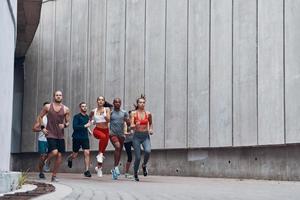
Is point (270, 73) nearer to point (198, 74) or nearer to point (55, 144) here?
point (198, 74)

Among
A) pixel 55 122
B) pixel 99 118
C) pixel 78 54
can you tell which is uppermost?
pixel 78 54

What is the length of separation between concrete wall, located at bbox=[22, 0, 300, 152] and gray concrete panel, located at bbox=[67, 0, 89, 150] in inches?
1.2

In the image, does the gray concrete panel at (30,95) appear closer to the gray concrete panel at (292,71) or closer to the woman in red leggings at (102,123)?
the woman in red leggings at (102,123)

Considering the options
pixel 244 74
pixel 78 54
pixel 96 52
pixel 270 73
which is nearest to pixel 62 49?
pixel 78 54

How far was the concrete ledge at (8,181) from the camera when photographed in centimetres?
905

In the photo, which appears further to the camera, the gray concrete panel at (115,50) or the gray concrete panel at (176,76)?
the gray concrete panel at (115,50)

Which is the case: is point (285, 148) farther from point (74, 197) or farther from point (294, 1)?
point (74, 197)

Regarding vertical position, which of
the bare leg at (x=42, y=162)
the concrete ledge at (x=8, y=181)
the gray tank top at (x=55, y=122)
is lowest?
the concrete ledge at (x=8, y=181)

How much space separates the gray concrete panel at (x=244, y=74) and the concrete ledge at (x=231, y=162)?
0.37 metres

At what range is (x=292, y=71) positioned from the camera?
1469 centimetres

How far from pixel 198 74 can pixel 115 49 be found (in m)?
4.26

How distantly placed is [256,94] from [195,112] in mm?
2425

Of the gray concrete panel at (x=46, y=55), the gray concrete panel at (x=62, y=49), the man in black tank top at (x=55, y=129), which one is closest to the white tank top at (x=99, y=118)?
the man in black tank top at (x=55, y=129)

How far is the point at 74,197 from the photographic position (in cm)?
889
